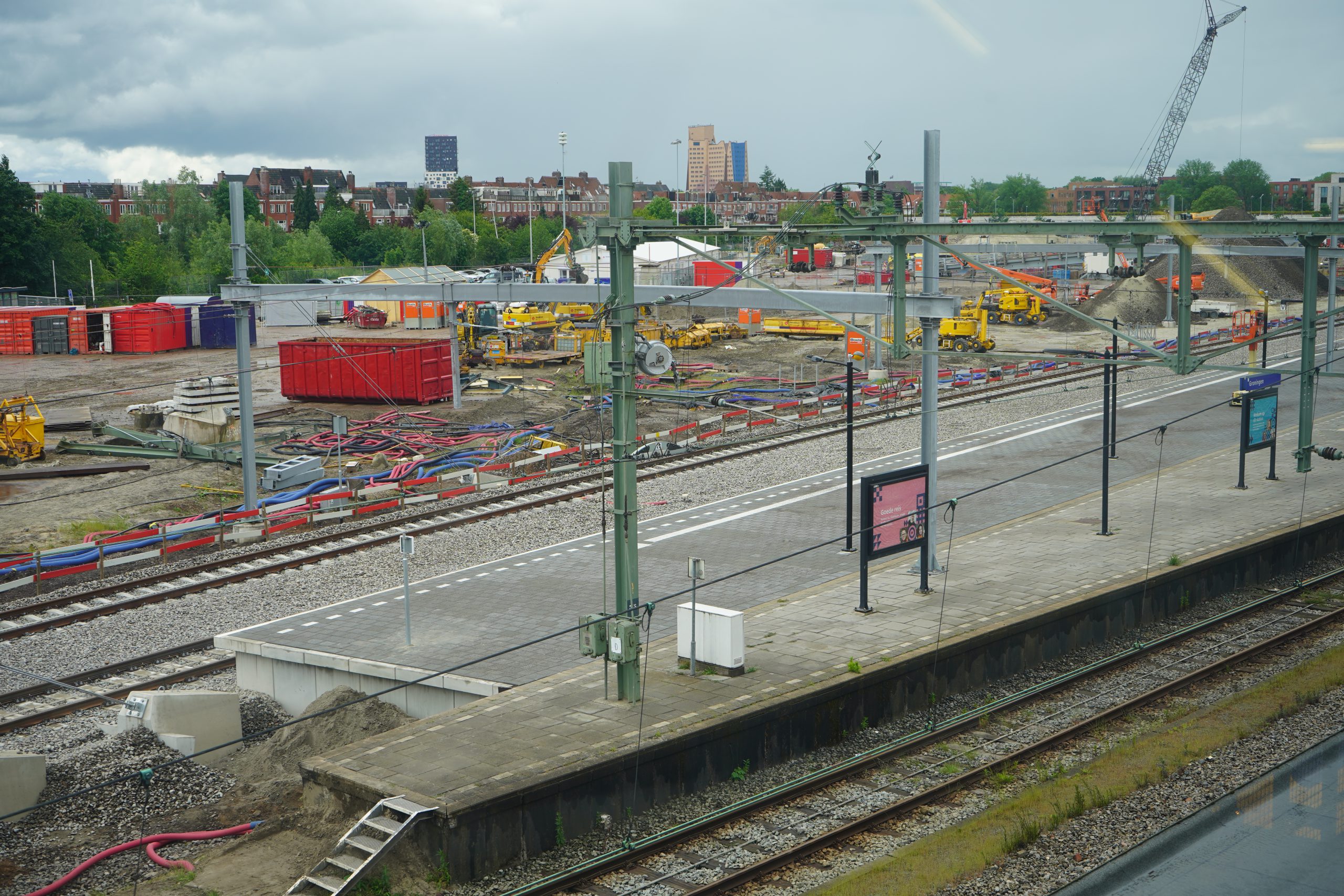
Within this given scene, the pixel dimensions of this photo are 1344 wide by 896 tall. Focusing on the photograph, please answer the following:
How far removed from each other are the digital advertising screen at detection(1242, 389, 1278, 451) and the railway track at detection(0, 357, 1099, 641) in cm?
789

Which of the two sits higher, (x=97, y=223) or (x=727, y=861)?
(x=97, y=223)

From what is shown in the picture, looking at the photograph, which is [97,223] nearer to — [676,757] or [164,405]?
[164,405]

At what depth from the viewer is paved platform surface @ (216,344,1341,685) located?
1491 centimetres

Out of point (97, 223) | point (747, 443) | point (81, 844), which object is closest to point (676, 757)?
point (81, 844)

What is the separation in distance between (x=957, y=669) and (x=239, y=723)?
8.08 meters

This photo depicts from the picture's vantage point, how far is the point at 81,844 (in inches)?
430

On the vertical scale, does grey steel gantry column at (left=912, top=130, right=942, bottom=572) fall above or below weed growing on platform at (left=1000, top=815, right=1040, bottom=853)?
above

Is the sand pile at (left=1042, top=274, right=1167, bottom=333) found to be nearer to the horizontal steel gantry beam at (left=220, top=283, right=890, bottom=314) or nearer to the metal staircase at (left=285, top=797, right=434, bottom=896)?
the horizontal steel gantry beam at (left=220, top=283, right=890, bottom=314)

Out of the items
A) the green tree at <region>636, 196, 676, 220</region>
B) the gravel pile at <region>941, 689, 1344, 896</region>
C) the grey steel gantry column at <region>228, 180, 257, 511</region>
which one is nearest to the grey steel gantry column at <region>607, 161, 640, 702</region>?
the gravel pile at <region>941, 689, 1344, 896</region>

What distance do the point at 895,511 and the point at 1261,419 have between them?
34.5 feet

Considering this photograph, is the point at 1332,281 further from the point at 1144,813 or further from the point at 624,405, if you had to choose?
the point at 624,405

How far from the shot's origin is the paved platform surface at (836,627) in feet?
35.3

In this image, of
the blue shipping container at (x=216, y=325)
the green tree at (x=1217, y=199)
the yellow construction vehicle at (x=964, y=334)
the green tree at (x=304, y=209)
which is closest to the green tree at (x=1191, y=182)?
the green tree at (x=1217, y=199)

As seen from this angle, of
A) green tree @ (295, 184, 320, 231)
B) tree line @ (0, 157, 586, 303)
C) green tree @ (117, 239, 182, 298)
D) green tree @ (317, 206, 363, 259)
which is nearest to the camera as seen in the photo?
tree line @ (0, 157, 586, 303)
